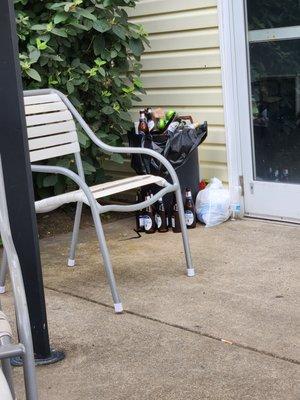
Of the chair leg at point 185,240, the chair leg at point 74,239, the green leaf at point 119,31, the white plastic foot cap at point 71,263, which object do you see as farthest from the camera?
the green leaf at point 119,31

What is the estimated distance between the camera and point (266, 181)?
5055 millimetres

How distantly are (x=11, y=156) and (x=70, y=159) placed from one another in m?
2.31

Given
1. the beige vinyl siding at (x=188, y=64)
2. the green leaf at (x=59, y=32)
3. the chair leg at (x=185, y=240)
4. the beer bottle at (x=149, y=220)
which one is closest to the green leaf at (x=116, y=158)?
the beer bottle at (x=149, y=220)

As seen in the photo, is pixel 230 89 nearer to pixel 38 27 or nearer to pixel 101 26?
pixel 101 26

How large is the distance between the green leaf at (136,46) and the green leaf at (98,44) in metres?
0.23

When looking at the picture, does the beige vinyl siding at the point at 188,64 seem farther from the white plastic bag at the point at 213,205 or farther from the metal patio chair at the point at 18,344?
the metal patio chair at the point at 18,344

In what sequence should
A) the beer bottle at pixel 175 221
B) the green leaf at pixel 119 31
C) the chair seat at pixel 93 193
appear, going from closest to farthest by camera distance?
the chair seat at pixel 93 193 < the beer bottle at pixel 175 221 < the green leaf at pixel 119 31

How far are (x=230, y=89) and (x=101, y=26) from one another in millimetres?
1031

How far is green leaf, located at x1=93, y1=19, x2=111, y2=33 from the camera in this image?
16.5ft

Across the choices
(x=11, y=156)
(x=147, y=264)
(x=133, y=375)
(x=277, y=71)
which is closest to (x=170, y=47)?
(x=277, y=71)

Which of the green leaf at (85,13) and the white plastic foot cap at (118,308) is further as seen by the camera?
the green leaf at (85,13)

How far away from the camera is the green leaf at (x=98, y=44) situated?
519 cm

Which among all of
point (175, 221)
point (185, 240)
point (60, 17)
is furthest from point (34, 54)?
point (185, 240)

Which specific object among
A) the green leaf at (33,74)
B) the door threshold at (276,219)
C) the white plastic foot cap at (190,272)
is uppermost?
the green leaf at (33,74)
